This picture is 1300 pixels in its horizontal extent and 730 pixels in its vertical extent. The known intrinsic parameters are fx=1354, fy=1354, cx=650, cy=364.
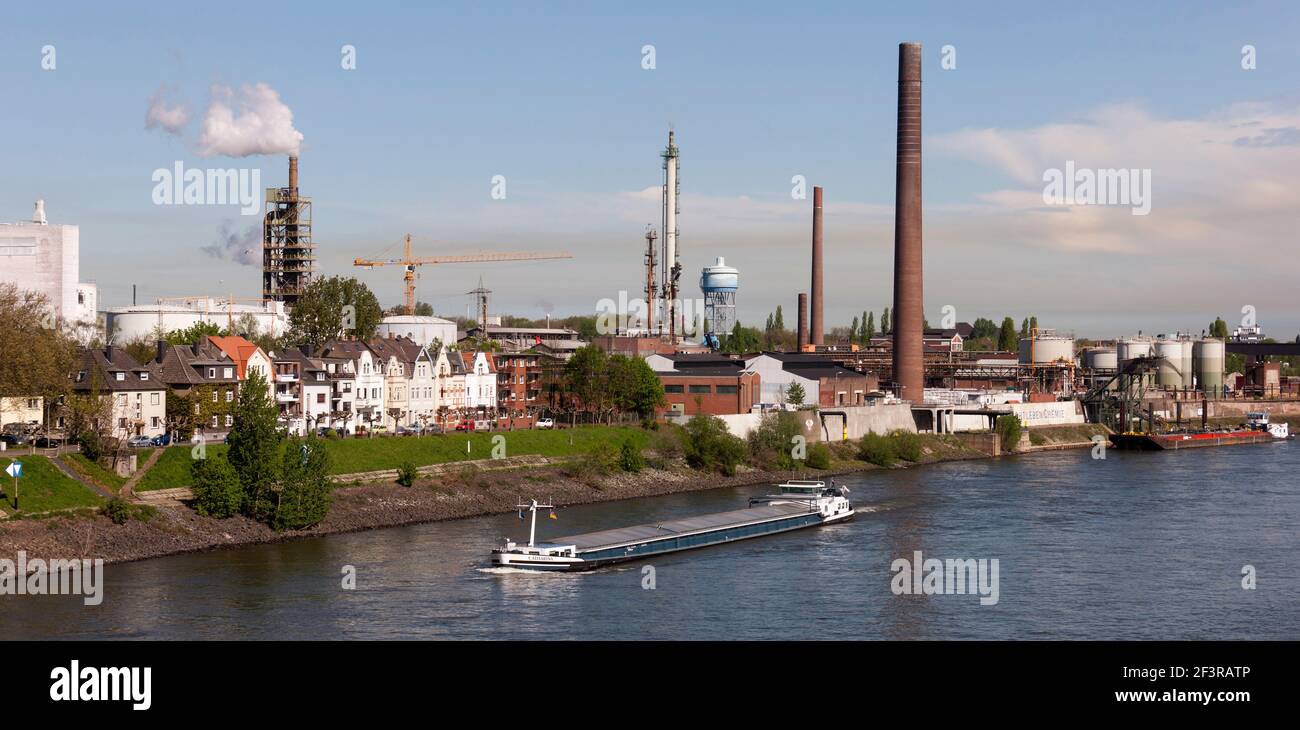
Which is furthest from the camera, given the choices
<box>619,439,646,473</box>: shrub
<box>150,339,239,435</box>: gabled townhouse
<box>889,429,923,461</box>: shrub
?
<box>889,429,923,461</box>: shrub

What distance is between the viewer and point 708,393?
8119 centimetres

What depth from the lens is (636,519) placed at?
51281mm

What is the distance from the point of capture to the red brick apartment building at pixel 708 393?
80.6 metres

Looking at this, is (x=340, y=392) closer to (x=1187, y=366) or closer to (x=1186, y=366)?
(x=1186, y=366)

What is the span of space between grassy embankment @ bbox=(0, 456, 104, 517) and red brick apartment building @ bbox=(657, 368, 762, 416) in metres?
42.0

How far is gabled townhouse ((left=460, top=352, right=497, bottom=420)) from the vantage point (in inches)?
3059

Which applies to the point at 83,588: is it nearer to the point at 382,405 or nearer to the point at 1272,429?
the point at 382,405

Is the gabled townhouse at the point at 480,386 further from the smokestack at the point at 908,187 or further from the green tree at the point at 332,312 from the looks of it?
the smokestack at the point at 908,187

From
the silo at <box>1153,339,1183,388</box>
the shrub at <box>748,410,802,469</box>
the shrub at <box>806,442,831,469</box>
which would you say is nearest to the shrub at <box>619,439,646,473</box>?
the shrub at <box>748,410,802,469</box>

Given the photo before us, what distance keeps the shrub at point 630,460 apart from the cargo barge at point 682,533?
8499mm

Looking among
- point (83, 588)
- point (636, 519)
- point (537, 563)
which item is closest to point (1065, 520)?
point (636, 519)

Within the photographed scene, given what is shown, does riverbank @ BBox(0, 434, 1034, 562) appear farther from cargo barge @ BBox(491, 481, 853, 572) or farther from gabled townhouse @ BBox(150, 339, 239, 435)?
gabled townhouse @ BBox(150, 339, 239, 435)
